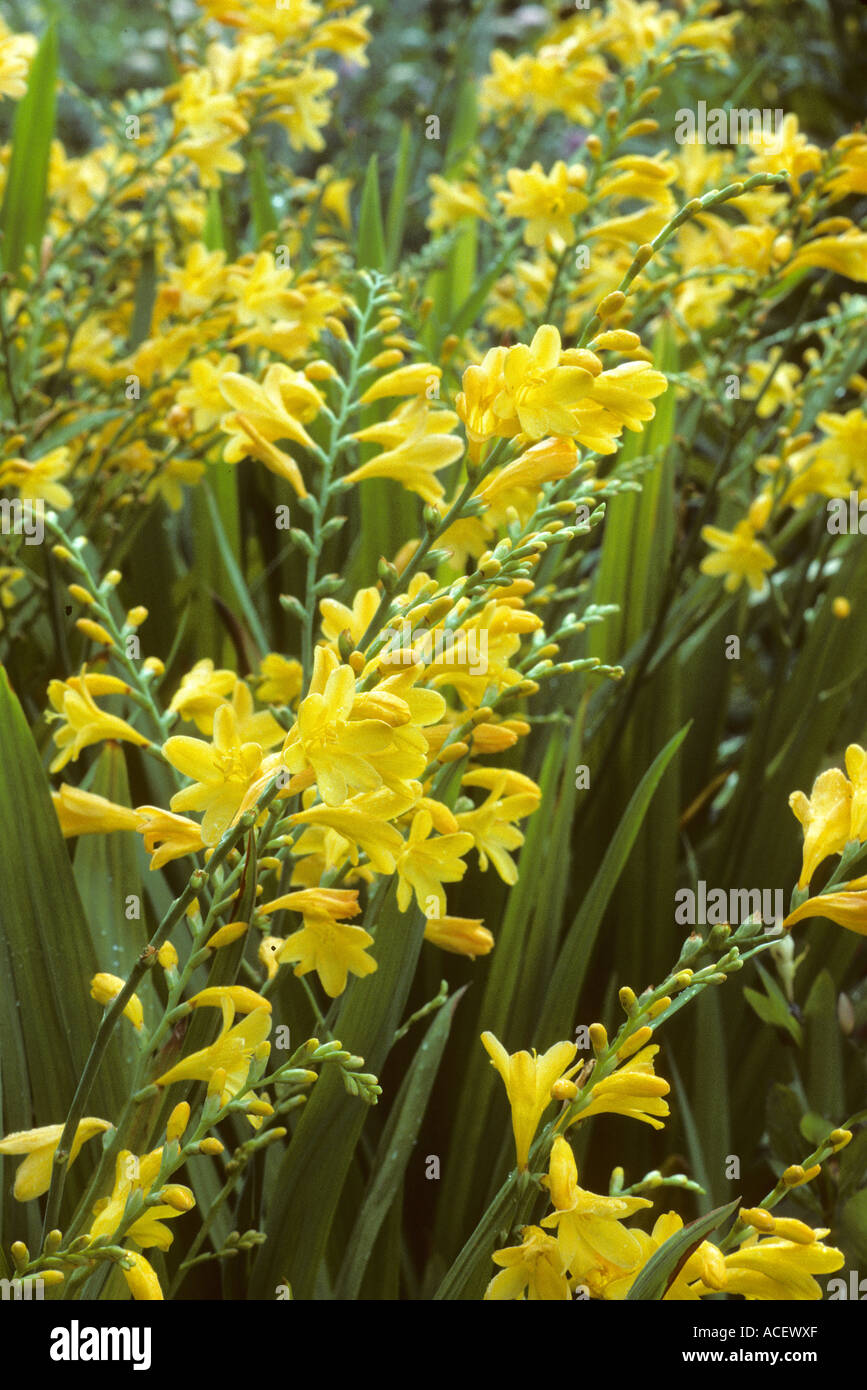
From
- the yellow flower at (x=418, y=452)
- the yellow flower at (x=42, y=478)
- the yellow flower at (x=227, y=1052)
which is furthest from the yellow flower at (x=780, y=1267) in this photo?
the yellow flower at (x=42, y=478)

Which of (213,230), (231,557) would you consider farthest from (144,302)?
(231,557)

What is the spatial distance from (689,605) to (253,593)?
47 cm

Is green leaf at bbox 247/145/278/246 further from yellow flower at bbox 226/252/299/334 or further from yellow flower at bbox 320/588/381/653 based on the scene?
yellow flower at bbox 320/588/381/653

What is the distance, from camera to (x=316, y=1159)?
67cm

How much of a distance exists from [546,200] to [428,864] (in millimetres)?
753

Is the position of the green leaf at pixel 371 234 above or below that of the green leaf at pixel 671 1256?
above

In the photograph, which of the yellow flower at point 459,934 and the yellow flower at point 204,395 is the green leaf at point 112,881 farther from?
the yellow flower at point 204,395

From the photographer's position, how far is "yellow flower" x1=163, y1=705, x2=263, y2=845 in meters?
0.58

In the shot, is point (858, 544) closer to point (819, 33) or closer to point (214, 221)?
point (214, 221)

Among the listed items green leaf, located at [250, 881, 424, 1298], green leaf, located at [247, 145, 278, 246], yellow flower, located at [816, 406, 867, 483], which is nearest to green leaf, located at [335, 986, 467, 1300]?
green leaf, located at [250, 881, 424, 1298]

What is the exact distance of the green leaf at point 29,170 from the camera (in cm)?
145

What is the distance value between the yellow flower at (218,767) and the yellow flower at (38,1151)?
16 centimetres
